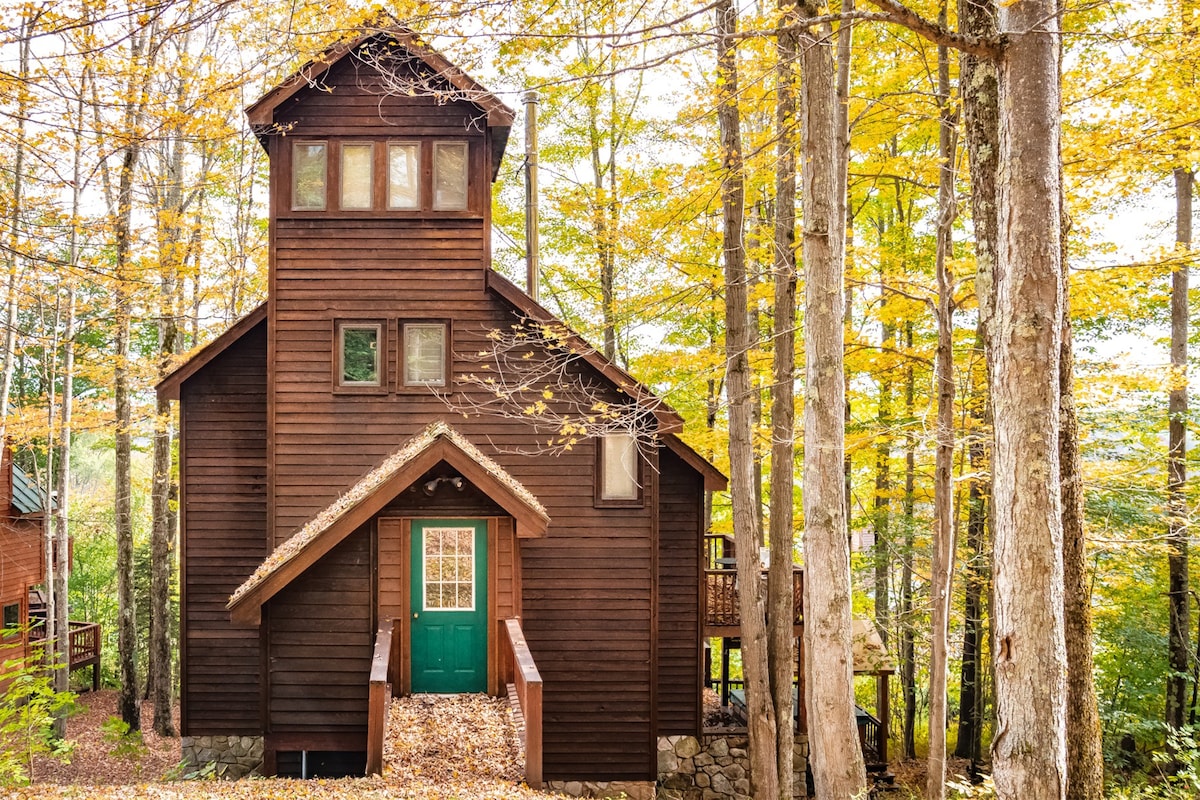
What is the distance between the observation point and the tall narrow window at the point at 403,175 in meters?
11.1

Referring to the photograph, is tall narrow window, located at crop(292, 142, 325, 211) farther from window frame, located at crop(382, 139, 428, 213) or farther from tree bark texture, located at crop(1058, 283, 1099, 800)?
tree bark texture, located at crop(1058, 283, 1099, 800)

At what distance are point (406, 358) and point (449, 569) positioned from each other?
308 centimetres

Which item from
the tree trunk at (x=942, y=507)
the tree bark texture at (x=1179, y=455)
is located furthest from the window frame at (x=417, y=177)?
the tree bark texture at (x=1179, y=455)

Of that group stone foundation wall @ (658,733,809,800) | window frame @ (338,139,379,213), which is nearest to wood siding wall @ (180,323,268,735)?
window frame @ (338,139,379,213)

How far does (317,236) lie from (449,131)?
7.84 feet

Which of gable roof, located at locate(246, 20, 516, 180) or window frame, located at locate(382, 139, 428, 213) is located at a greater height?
gable roof, located at locate(246, 20, 516, 180)

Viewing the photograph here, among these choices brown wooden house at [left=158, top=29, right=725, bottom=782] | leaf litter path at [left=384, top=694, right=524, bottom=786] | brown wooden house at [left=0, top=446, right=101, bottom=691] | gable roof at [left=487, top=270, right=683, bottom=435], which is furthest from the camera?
brown wooden house at [left=0, top=446, right=101, bottom=691]

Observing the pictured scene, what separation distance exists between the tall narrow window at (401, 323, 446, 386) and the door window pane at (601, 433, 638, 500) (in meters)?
2.59

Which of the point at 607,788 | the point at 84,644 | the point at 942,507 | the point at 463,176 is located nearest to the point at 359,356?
the point at 463,176

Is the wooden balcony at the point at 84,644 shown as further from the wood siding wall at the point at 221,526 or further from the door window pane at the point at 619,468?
the door window pane at the point at 619,468

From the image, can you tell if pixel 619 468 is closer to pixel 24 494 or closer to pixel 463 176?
pixel 463 176

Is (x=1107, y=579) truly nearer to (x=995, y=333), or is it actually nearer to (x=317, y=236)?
(x=995, y=333)

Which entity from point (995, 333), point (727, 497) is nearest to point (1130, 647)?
point (727, 497)

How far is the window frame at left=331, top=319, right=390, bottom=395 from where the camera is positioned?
11.1 meters
